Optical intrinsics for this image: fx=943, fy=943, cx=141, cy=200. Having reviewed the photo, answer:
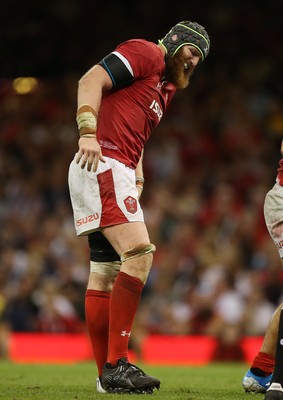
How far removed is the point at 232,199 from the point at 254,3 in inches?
195

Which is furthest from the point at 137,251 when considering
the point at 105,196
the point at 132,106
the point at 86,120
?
the point at 132,106

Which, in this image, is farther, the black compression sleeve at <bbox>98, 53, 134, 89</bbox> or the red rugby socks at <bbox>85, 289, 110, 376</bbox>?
the red rugby socks at <bbox>85, 289, 110, 376</bbox>

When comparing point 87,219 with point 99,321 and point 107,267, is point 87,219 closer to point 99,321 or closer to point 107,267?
point 107,267

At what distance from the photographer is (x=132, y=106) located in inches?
249

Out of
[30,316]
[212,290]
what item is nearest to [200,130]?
[212,290]

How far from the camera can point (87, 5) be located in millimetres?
19375

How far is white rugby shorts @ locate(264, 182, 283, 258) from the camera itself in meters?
6.37

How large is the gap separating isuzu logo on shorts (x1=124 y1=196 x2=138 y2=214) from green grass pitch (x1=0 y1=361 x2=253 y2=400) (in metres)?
1.18

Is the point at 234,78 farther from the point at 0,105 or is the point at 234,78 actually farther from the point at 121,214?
the point at 121,214

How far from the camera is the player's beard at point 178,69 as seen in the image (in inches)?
255

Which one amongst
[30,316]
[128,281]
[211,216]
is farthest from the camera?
[211,216]

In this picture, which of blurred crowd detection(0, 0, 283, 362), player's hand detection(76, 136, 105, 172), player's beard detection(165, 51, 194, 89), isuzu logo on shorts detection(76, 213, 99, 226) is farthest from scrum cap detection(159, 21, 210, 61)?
blurred crowd detection(0, 0, 283, 362)

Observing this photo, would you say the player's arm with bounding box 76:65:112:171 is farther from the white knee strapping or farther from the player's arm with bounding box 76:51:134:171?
the white knee strapping

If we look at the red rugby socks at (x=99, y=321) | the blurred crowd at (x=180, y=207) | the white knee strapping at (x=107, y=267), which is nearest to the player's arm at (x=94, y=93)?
the white knee strapping at (x=107, y=267)
